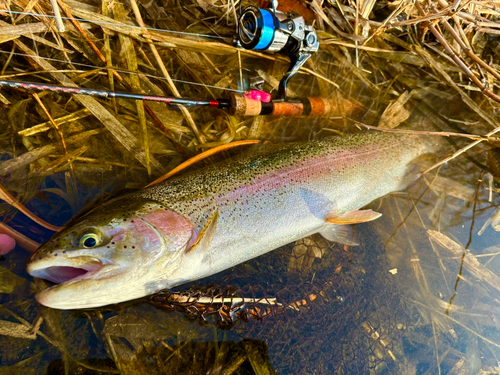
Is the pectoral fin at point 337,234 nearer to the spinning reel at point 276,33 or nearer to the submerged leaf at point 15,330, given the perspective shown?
the spinning reel at point 276,33

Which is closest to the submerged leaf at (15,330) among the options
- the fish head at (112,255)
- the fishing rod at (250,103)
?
the fish head at (112,255)

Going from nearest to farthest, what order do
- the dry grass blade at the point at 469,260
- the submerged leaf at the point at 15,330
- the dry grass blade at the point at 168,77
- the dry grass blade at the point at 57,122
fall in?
the submerged leaf at the point at 15,330 < the dry grass blade at the point at 57,122 < the dry grass blade at the point at 168,77 < the dry grass blade at the point at 469,260

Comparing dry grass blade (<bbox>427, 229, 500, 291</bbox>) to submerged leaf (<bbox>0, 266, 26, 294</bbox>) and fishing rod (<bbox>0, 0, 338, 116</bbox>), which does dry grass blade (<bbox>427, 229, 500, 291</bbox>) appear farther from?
submerged leaf (<bbox>0, 266, 26, 294</bbox>)

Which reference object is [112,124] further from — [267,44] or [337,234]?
[337,234]

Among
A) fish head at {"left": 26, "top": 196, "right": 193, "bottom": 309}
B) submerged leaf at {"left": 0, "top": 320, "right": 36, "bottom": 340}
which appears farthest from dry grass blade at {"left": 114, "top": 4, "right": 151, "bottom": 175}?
submerged leaf at {"left": 0, "top": 320, "right": 36, "bottom": 340}

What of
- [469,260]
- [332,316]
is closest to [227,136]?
[332,316]

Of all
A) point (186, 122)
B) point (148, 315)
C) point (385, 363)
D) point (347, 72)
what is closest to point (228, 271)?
point (148, 315)
